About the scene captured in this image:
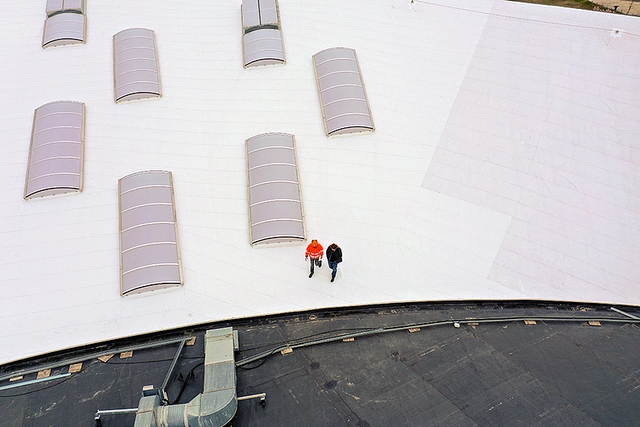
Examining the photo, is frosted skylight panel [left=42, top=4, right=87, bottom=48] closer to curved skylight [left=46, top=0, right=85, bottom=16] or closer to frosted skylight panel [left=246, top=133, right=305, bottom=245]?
curved skylight [left=46, top=0, right=85, bottom=16]

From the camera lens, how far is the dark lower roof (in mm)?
12367

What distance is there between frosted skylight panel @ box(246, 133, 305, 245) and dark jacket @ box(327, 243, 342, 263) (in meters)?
1.85

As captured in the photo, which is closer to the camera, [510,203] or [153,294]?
[153,294]

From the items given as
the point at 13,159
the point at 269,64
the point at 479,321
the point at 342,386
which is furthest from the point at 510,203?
the point at 13,159

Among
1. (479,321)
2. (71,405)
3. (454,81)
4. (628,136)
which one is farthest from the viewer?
(454,81)

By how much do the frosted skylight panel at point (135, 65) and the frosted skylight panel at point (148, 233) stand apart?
4618mm

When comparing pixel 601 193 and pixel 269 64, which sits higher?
pixel 269 64

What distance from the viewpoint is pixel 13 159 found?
19141mm

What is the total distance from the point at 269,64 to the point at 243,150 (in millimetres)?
5245

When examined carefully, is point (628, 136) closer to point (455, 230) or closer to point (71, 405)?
point (455, 230)

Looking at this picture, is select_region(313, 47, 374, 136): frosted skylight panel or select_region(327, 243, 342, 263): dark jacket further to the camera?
select_region(313, 47, 374, 136): frosted skylight panel

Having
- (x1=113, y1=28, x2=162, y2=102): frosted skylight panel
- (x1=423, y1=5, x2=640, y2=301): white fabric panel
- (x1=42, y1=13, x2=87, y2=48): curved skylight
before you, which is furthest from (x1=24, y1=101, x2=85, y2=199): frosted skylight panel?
(x1=423, y1=5, x2=640, y2=301): white fabric panel

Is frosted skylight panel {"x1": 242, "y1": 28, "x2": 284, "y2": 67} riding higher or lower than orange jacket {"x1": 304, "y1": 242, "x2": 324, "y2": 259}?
higher

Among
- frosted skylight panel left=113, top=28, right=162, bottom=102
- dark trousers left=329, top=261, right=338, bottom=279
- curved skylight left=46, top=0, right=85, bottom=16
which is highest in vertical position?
curved skylight left=46, top=0, right=85, bottom=16
